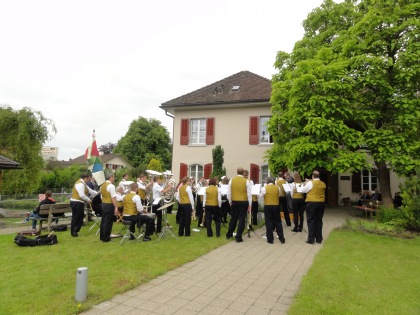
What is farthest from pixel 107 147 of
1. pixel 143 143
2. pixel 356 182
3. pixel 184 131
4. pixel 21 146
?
pixel 356 182

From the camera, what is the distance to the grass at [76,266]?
13.7 ft

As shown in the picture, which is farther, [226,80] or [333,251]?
[226,80]

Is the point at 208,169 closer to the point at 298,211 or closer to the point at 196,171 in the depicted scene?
the point at 196,171

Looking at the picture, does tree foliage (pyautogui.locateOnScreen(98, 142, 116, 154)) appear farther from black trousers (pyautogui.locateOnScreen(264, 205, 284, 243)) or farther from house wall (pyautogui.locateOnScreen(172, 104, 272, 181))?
black trousers (pyautogui.locateOnScreen(264, 205, 284, 243))

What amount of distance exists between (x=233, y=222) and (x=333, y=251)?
2745 mm

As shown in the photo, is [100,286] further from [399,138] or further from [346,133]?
[399,138]

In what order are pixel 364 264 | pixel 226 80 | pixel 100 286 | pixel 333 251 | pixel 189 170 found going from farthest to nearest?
pixel 226 80
pixel 189 170
pixel 333 251
pixel 364 264
pixel 100 286

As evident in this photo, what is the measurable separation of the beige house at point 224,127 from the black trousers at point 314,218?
12.0 meters

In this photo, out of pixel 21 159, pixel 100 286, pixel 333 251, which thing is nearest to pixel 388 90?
pixel 333 251

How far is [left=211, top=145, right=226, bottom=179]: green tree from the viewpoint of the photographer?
20984 mm

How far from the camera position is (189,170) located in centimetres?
2277

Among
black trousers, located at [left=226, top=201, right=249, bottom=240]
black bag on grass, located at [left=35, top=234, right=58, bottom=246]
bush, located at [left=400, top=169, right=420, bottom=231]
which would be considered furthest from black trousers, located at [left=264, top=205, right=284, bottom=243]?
black bag on grass, located at [left=35, top=234, right=58, bottom=246]

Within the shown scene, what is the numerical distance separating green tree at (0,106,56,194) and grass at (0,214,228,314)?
16.9 m

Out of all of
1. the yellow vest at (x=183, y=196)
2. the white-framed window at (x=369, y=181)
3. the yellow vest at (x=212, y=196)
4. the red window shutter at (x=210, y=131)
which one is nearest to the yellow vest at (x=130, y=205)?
the yellow vest at (x=183, y=196)
